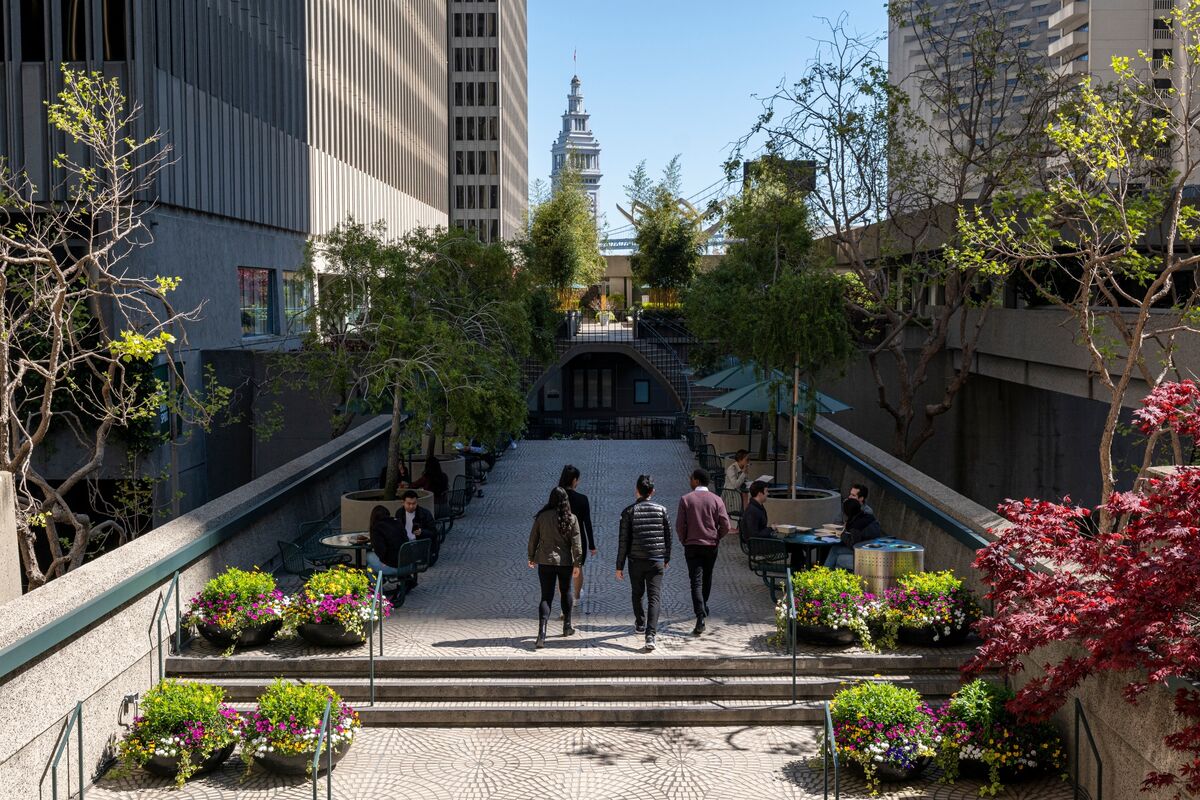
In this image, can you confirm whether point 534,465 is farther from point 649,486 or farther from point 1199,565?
point 1199,565

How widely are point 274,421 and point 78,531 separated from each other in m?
5.54

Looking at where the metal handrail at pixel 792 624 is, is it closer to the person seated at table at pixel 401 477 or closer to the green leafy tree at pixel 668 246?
the person seated at table at pixel 401 477

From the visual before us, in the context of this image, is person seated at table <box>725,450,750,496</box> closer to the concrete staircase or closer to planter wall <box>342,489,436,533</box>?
planter wall <box>342,489,436,533</box>

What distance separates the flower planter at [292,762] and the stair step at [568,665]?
1766mm

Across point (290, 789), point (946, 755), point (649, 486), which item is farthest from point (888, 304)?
point (290, 789)

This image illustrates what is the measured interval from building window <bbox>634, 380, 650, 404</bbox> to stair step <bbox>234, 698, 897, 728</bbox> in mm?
58728

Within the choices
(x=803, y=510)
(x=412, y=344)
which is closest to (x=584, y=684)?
(x=803, y=510)

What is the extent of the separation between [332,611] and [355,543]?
3208 millimetres

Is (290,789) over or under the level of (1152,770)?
under

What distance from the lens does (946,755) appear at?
31.6 ft

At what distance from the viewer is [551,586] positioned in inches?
483

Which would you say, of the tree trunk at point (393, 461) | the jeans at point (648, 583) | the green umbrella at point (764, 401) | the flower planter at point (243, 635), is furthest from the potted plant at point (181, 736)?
the green umbrella at point (764, 401)

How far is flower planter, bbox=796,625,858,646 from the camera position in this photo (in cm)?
1182

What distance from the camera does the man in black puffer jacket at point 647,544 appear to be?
12000mm
